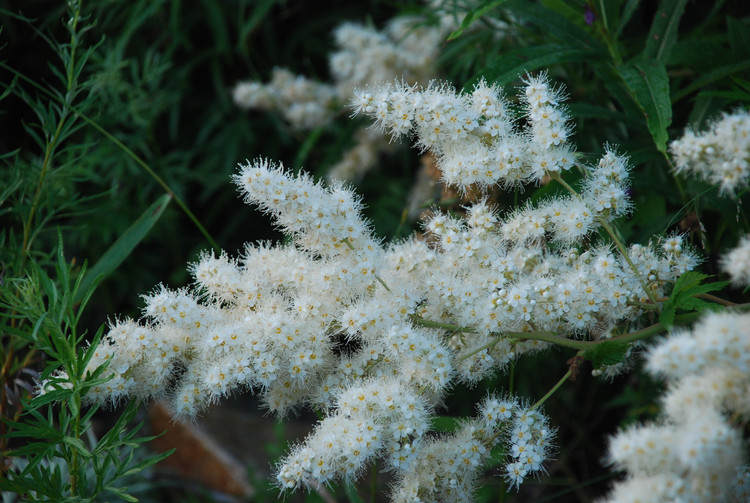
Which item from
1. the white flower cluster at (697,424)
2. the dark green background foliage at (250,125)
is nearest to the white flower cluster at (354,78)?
the dark green background foliage at (250,125)

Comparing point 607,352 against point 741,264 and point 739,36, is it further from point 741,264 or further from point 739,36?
point 739,36

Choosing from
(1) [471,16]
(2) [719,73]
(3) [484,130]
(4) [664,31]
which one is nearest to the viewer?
(3) [484,130]

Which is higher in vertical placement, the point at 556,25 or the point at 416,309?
the point at 556,25

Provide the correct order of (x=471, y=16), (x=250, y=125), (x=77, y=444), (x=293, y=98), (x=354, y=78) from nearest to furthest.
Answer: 1. (x=77, y=444)
2. (x=471, y=16)
3. (x=354, y=78)
4. (x=293, y=98)
5. (x=250, y=125)

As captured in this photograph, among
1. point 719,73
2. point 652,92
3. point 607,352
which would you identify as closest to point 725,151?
point 607,352

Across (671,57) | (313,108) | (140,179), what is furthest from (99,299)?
(671,57)

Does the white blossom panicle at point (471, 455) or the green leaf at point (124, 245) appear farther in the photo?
the green leaf at point (124, 245)

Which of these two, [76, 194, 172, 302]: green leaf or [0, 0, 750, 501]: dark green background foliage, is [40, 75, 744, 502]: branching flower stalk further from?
[76, 194, 172, 302]: green leaf

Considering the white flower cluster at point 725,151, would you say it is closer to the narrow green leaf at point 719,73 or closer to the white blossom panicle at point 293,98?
the narrow green leaf at point 719,73
